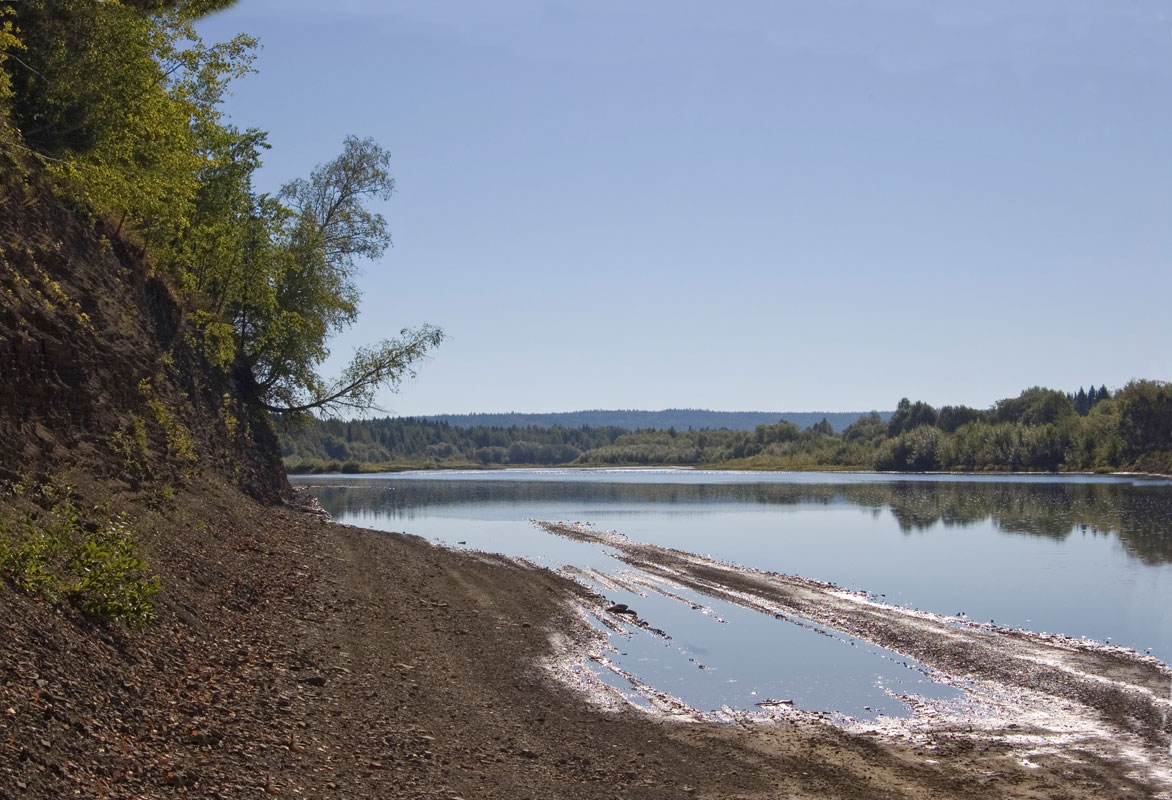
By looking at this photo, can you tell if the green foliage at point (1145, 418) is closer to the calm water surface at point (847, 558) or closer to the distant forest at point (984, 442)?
the distant forest at point (984, 442)

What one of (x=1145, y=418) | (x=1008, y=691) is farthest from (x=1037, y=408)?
(x=1008, y=691)

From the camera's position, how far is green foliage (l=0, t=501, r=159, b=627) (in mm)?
9945

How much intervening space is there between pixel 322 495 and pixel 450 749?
67268 mm

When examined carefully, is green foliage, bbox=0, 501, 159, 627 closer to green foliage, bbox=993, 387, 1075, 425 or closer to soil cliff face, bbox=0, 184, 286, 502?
soil cliff face, bbox=0, 184, 286, 502

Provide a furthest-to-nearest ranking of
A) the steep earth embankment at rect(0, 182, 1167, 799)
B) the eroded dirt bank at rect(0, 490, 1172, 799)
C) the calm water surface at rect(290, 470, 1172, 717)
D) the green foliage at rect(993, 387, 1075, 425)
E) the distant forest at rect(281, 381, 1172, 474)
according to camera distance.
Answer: the green foliage at rect(993, 387, 1075, 425), the distant forest at rect(281, 381, 1172, 474), the calm water surface at rect(290, 470, 1172, 717), the steep earth embankment at rect(0, 182, 1167, 799), the eroded dirt bank at rect(0, 490, 1172, 799)

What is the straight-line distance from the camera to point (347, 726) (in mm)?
10766

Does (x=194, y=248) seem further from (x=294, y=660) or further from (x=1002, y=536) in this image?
(x=1002, y=536)

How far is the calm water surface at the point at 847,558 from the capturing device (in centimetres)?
1761

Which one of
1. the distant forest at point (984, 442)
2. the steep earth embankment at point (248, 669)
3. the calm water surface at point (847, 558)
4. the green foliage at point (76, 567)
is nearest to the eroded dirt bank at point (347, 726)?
the steep earth embankment at point (248, 669)

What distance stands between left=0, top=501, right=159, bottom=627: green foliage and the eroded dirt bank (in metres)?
0.32

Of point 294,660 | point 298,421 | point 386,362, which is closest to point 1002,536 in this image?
point 386,362

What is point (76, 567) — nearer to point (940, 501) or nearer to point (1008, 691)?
point (1008, 691)

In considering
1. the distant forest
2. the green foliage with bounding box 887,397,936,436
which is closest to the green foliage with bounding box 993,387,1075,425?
the distant forest

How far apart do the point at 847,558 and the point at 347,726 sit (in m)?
27.5
